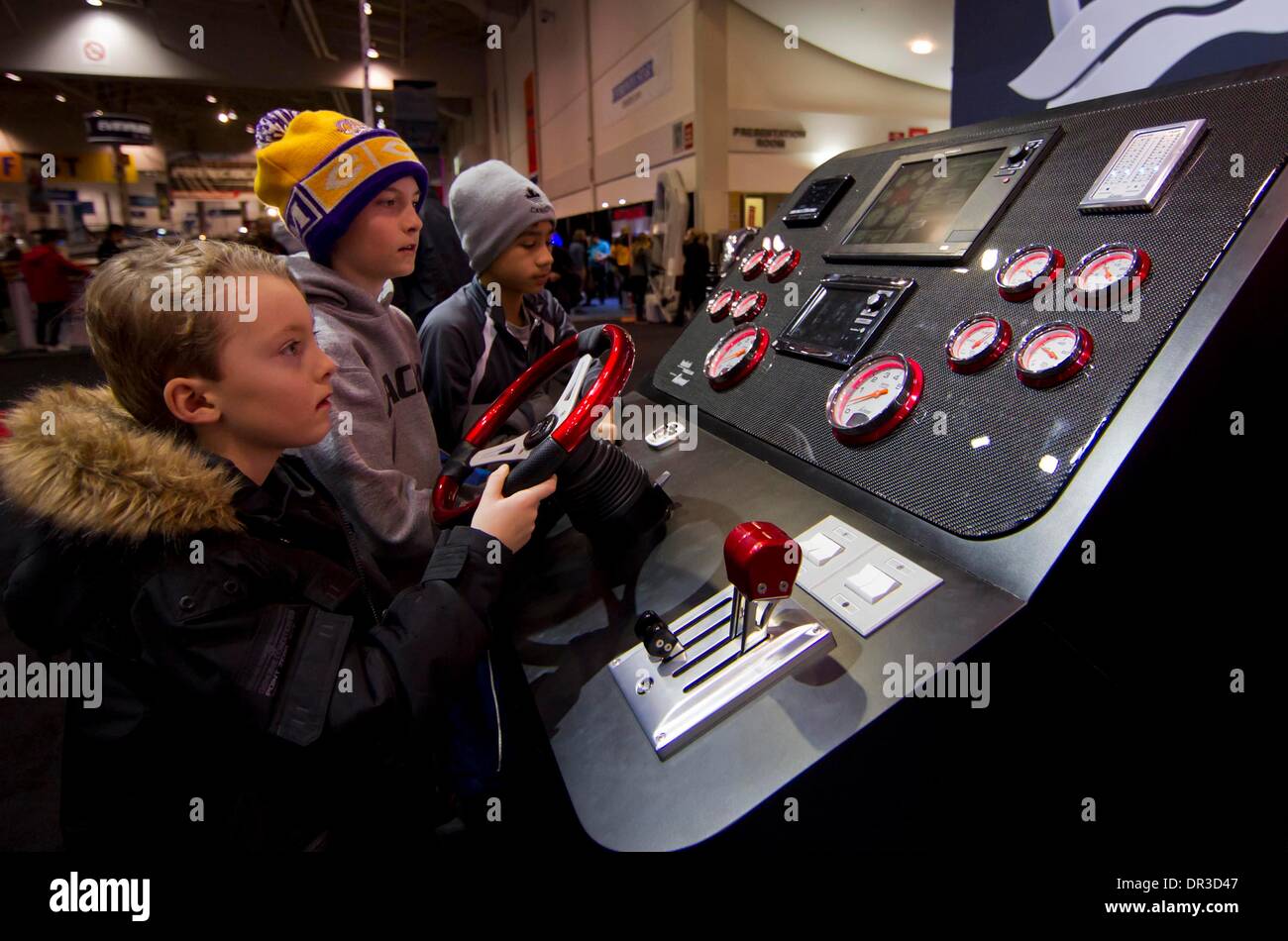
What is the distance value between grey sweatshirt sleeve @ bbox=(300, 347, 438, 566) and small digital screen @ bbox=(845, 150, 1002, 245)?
1036 millimetres

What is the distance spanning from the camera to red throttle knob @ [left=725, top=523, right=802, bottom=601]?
0.84 meters

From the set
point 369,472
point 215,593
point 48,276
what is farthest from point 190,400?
point 48,276

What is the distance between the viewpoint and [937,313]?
1240 mm

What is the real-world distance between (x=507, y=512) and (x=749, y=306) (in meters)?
0.93

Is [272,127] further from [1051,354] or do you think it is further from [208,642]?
[1051,354]

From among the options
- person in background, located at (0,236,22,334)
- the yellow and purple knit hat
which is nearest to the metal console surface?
the yellow and purple knit hat

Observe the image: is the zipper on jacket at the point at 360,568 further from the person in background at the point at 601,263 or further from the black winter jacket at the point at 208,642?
the person in background at the point at 601,263

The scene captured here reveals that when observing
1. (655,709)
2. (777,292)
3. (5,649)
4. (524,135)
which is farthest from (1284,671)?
(524,135)

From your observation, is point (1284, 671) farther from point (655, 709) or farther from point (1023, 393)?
point (655, 709)

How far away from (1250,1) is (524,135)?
1651cm

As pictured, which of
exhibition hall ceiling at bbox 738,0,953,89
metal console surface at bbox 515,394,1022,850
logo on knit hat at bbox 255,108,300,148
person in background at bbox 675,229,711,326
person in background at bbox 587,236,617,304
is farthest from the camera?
person in background at bbox 587,236,617,304

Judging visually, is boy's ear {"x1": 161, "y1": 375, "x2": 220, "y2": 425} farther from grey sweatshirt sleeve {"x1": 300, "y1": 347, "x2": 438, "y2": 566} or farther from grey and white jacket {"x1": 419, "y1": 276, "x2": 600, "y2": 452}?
grey and white jacket {"x1": 419, "y1": 276, "x2": 600, "y2": 452}

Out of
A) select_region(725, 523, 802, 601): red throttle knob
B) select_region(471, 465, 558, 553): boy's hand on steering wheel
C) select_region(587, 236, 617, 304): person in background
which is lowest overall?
select_region(725, 523, 802, 601): red throttle knob

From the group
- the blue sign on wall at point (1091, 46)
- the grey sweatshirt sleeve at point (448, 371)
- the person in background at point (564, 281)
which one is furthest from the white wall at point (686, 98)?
the grey sweatshirt sleeve at point (448, 371)
